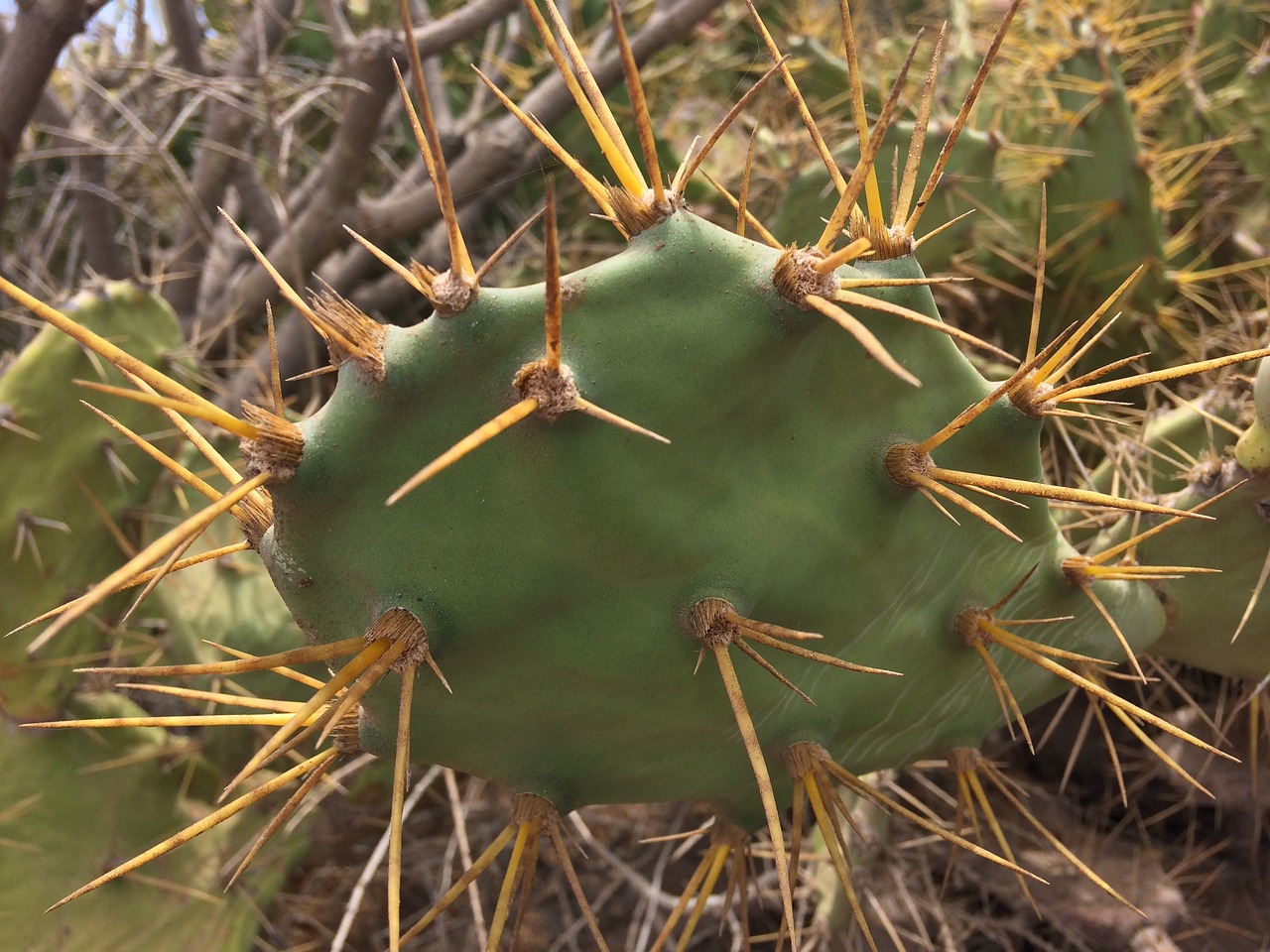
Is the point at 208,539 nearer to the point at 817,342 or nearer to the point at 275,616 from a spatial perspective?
the point at 275,616

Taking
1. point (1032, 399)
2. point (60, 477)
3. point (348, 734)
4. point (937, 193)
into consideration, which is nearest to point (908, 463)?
point (1032, 399)

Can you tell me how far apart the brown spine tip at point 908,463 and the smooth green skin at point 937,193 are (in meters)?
0.83

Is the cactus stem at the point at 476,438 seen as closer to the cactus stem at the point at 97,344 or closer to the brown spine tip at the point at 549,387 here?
the brown spine tip at the point at 549,387

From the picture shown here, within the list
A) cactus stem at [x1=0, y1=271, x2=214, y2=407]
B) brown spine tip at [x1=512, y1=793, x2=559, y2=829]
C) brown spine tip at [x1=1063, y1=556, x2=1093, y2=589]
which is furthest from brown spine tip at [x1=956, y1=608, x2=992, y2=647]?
cactus stem at [x1=0, y1=271, x2=214, y2=407]

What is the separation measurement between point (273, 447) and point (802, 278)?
1.16 feet

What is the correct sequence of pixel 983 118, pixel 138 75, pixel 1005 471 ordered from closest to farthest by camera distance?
pixel 1005 471 → pixel 983 118 → pixel 138 75

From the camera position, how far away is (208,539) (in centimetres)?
136

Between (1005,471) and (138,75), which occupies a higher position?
(138,75)

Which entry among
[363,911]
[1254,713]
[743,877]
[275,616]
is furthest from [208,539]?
[1254,713]

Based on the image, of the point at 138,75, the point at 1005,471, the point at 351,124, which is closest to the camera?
the point at 1005,471

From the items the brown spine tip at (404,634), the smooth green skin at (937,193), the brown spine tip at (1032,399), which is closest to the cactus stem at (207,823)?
the brown spine tip at (404,634)

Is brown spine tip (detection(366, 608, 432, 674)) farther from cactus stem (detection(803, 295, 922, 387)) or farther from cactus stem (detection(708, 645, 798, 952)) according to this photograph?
cactus stem (detection(803, 295, 922, 387))

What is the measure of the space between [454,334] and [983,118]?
1523 mm

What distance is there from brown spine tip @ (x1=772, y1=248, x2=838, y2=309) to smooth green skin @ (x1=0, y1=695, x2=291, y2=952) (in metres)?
1.21
